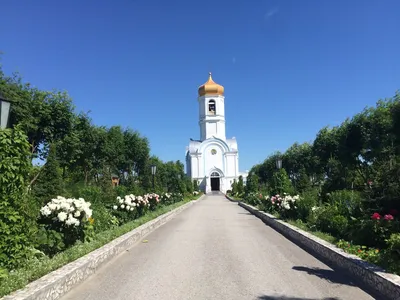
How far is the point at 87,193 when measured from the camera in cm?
1245

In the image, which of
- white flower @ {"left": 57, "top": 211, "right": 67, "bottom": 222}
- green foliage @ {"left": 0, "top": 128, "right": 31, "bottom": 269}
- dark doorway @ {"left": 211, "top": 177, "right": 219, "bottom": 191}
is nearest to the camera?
green foliage @ {"left": 0, "top": 128, "right": 31, "bottom": 269}

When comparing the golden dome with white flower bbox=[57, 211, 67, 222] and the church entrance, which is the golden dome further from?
white flower bbox=[57, 211, 67, 222]

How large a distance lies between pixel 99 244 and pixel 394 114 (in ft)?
42.8

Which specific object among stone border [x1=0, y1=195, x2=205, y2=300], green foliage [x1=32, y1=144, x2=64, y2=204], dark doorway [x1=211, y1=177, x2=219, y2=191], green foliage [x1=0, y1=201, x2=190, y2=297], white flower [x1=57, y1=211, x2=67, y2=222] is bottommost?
stone border [x1=0, y1=195, x2=205, y2=300]

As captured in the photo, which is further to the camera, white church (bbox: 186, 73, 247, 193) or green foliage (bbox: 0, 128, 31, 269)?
white church (bbox: 186, 73, 247, 193)

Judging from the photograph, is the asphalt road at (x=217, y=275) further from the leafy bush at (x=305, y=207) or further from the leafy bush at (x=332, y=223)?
the leafy bush at (x=305, y=207)

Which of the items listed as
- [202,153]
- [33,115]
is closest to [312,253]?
[33,115]

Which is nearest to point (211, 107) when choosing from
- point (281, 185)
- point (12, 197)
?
point (281, 185)

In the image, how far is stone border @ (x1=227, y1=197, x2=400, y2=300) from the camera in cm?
499

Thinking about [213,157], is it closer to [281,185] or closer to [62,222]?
[281,185]

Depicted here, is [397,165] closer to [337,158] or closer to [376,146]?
[376,146]

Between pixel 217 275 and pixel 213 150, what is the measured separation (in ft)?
204

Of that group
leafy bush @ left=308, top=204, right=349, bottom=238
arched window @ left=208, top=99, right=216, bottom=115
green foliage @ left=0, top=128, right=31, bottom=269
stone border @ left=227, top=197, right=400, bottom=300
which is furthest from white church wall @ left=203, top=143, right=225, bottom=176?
green foliage @ left=0, top=128, right=31, bottom=269

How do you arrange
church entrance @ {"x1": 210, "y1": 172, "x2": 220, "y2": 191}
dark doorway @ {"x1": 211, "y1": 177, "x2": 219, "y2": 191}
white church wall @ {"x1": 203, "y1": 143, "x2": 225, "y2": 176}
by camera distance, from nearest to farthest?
church entrance @ {"x1": 210, "y1": 172, "x2": 220, "y2": 191}, white church wall @ {"x1": 203, "y1": 143, "x2": 225, "y2": 176}, dark doorway @ {"x1": 211, "y1": 177, "x2": 219, "y2": 191}
